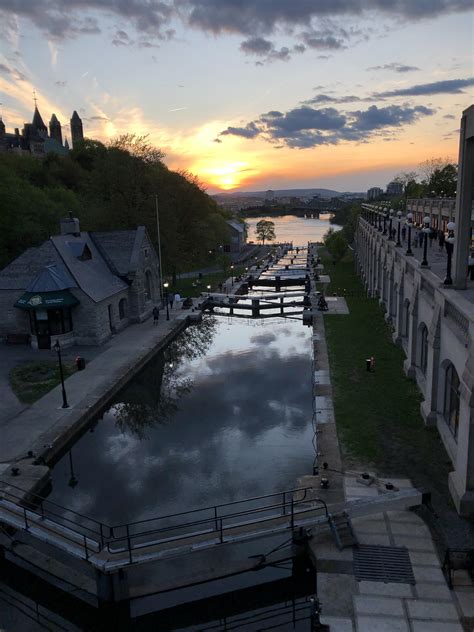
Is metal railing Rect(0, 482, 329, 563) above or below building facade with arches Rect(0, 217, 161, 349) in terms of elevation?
below

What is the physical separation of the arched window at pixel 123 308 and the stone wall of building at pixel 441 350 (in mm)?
19440

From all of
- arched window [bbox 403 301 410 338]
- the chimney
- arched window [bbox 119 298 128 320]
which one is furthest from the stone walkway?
the chimney

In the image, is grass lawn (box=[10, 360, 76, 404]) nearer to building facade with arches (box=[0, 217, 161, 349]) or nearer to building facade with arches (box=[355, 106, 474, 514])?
building facade with arches (box=[0, 217, 161, 349])

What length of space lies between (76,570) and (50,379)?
1403 centimetres

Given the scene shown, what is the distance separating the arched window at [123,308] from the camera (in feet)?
120

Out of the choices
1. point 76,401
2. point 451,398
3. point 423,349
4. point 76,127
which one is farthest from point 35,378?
point 76,127

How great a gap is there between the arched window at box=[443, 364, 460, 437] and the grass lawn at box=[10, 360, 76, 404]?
17.1m

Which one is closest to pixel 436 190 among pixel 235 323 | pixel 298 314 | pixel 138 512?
pixel 298 314

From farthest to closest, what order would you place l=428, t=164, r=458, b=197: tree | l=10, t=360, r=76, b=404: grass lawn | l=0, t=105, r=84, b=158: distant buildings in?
l=0, t=105, r=84, b=158: distant buildings → l=428, t=164, r=458, b=197: tree → l=10, t=360, r=76, b=404: grass lawn

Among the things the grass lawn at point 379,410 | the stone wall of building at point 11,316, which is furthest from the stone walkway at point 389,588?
the stone wall of building at point 11,316

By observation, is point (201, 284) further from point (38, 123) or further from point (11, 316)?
point (38, 123)

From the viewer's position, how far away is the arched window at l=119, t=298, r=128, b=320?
3644 cm

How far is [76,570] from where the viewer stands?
12297 mm

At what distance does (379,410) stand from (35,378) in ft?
55.5
